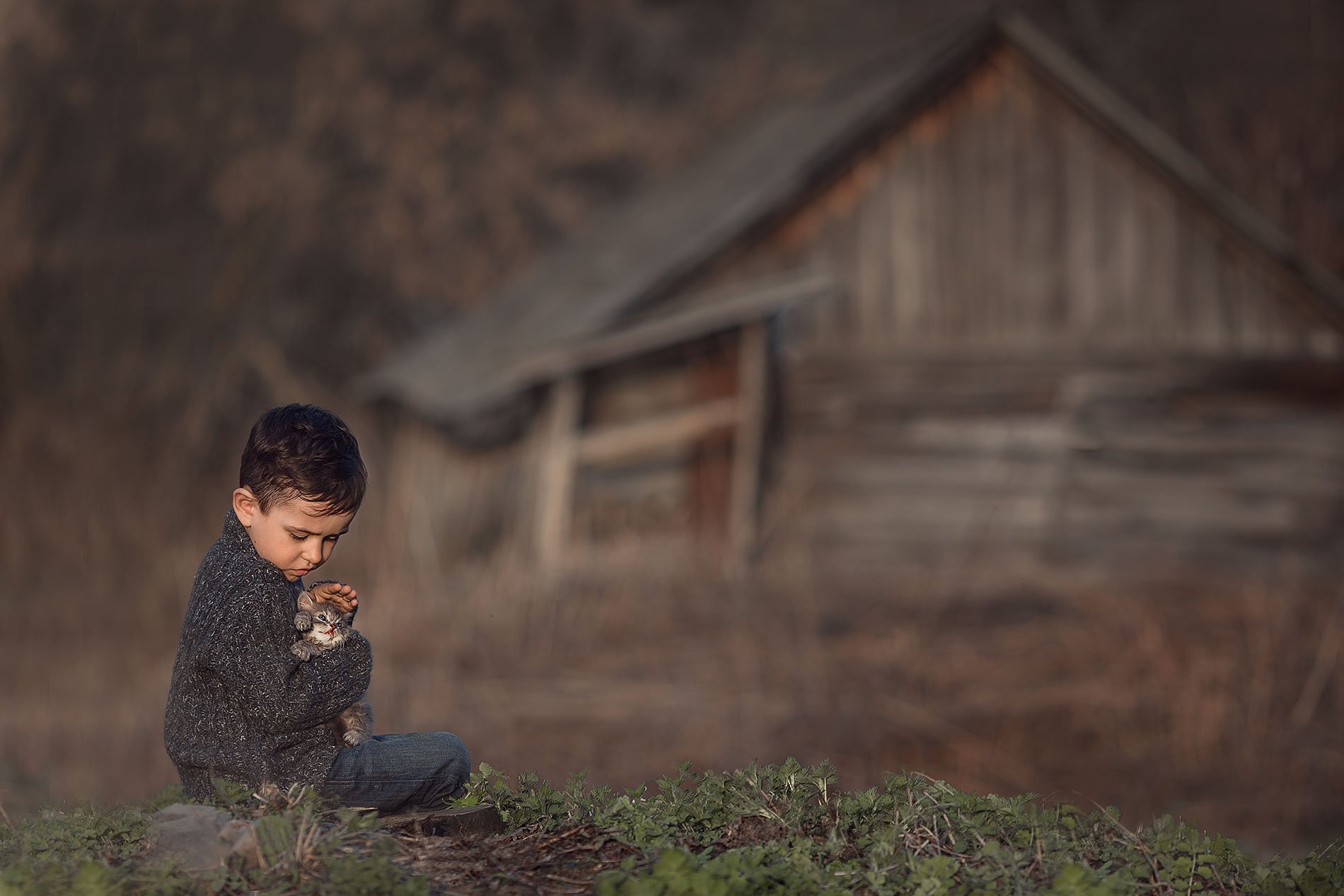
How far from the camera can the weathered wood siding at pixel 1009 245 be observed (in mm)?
14633

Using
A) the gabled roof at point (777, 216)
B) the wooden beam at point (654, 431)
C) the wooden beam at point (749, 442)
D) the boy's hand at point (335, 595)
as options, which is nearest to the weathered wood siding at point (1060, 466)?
the wooden beam at point (749, 442)

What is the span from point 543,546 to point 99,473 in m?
10.3

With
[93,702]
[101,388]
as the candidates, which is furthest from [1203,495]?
[101,388]

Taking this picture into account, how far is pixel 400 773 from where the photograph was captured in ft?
11.8

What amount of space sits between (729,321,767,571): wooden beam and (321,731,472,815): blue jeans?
34.1ft

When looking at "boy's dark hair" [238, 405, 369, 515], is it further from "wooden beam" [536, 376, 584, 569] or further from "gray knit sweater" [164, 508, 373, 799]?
"wooden beam" [536, 376, 584, 569]

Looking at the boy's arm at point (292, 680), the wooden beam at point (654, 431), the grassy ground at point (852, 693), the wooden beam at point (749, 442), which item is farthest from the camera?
the wooden beam at point (654, 431)

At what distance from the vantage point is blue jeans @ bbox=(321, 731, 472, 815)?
353 cm

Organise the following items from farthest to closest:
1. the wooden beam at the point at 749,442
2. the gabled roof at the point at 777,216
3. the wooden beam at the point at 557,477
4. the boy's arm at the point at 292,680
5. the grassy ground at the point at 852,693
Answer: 1. the wooden beam at the point at 749,442
2. the gabled roof at the point at 777,216
3. the wooden beam at the point at 557,477
4. the grassy ground at the point at 852,693
5. the boy's arm at the point at 292,680

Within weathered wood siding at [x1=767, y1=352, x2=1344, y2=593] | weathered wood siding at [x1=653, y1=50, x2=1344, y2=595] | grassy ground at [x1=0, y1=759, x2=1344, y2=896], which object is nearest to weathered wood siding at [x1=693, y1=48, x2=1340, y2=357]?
→ weathered wood siding at [x1=653, y1=50, x2=1344, y2=595]

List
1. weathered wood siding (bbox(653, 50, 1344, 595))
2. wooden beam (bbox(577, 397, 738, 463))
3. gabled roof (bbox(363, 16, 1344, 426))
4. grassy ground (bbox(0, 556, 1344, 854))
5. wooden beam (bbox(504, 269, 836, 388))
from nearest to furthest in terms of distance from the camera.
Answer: grassy ground (bbox(0, 556, 1344, 854)) → wooden beam (bbox(504, 269, 836, 388)) → gabled roof (bbox(363, 16, 1344, 426)) → wooden beam (bbox(577, 397, 738, 463)) → weathered wood siding (bbox(653, 50, 1344, 595))

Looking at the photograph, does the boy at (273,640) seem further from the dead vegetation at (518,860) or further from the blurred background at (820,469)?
the blurred background at (820,469)

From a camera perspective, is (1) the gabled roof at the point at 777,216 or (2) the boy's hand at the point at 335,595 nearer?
(2) the boy's hand at the point at 335,595

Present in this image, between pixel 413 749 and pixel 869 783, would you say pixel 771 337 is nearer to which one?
pixel 869 783
